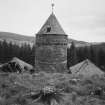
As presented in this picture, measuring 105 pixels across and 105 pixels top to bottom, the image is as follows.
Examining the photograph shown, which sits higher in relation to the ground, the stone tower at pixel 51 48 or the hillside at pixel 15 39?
the hillside at pixel 15 39

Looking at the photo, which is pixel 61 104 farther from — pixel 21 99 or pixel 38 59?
pixel 38 59

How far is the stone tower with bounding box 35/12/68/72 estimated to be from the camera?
21.6 meters

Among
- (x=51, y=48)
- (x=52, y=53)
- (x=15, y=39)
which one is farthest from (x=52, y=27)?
(x=15, y=39)

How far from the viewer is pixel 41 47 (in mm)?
22141

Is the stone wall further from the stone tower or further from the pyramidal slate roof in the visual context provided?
the pyramidal slate roof

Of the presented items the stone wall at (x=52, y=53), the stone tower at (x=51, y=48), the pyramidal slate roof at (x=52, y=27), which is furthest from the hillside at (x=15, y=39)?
the stone wall at (x=52, y=53)

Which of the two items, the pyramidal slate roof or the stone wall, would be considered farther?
the pyramidal slate roof

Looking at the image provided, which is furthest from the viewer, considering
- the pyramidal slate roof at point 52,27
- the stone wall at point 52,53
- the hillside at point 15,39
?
the hillside at point 15,39

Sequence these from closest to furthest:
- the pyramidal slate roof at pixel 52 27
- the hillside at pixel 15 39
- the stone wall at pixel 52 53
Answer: the stone wall at pixel 52 53, the pyramidal slate roof at pixel 52 27, the hillside at pixel 15 39

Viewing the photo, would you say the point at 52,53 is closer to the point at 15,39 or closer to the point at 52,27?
the point at 52,27

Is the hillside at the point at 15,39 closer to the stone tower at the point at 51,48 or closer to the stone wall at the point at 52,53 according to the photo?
the stone tower at the point at 51,48

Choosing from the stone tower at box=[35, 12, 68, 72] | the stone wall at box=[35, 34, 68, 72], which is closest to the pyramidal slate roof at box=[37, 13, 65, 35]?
the stone tower at box=[35, 12, 68, 72]

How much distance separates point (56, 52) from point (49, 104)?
1187cm

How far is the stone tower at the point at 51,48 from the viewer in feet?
70.7
